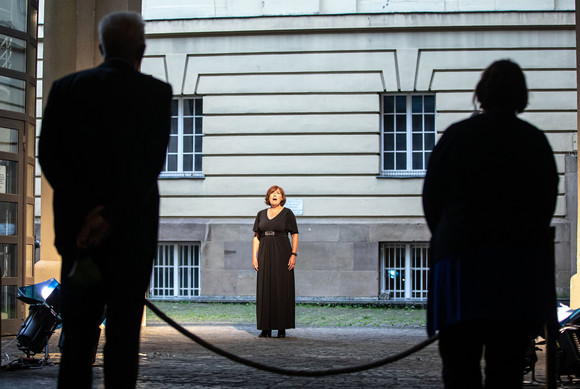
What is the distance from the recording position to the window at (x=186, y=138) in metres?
18.7

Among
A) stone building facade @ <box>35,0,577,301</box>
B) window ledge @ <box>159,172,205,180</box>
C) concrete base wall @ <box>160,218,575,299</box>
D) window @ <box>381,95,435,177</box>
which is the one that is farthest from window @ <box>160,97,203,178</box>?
window @ <box>381,95,435,177</box>

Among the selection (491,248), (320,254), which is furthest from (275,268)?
(491,248)

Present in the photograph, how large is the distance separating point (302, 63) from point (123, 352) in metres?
14.9

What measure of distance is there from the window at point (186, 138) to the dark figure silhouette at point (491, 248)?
15.0m

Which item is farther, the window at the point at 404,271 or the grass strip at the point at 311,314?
the window at the point at 404,271

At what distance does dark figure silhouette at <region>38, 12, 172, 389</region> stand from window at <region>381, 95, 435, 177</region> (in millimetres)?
14541

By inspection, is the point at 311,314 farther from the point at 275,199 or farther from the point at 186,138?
the point at 186,138

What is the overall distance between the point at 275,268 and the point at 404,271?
723cm

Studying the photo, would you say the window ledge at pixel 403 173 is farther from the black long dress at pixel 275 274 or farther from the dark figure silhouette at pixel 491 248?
the dark figure silhouette at pixel 491 248

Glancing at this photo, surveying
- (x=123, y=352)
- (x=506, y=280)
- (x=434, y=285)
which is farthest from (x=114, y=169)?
(x=506, y=280)

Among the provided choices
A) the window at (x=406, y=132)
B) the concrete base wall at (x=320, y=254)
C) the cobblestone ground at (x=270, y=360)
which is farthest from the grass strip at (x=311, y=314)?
the window at (x=406, y=132)

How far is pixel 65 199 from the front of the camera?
3.72 m

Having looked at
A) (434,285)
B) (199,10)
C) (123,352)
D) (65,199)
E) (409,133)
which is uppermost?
(199,10)

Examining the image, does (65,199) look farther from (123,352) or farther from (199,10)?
(199,10)
